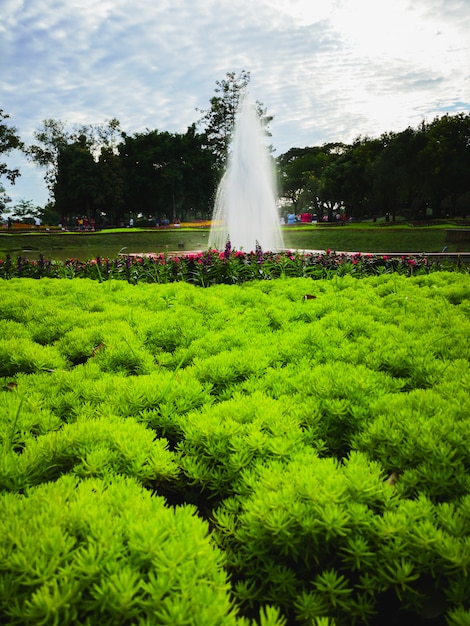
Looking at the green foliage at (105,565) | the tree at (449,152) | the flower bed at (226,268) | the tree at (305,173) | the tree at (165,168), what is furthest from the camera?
the tree at (305,173)

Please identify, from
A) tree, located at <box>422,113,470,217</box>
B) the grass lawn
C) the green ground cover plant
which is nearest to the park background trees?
tree, located at <box>422,113,470,217</box>

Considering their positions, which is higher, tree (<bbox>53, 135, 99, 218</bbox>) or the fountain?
tree (<bbox>53, 135, 99, 218</bbox>)

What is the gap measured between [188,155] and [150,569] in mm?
49138

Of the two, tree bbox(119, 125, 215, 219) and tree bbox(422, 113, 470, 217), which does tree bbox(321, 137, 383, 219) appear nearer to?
tree bbox(422, 113, 470, 217)

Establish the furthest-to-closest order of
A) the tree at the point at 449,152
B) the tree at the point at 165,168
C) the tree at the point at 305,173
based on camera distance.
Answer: the tree at the point at 305,173
the tree at the point at 165,168
the tree at the point at 449,152

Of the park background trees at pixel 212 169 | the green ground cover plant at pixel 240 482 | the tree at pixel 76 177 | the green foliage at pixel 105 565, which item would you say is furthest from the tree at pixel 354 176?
the green foliage at pixel 105 565

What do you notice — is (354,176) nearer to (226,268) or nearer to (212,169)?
(212,169)

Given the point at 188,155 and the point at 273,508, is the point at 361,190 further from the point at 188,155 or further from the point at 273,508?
the point at 273,508

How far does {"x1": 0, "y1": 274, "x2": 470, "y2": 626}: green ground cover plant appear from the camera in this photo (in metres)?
1.18

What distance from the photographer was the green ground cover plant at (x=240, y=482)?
118 cm

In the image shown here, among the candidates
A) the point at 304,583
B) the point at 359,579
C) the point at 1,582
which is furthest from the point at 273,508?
the point at 1,582

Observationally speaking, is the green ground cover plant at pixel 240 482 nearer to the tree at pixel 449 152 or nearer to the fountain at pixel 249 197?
the fountain at pixel 249 197

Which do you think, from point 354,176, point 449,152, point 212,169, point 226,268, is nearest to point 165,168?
point 212,169

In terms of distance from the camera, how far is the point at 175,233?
2750 centimetres
